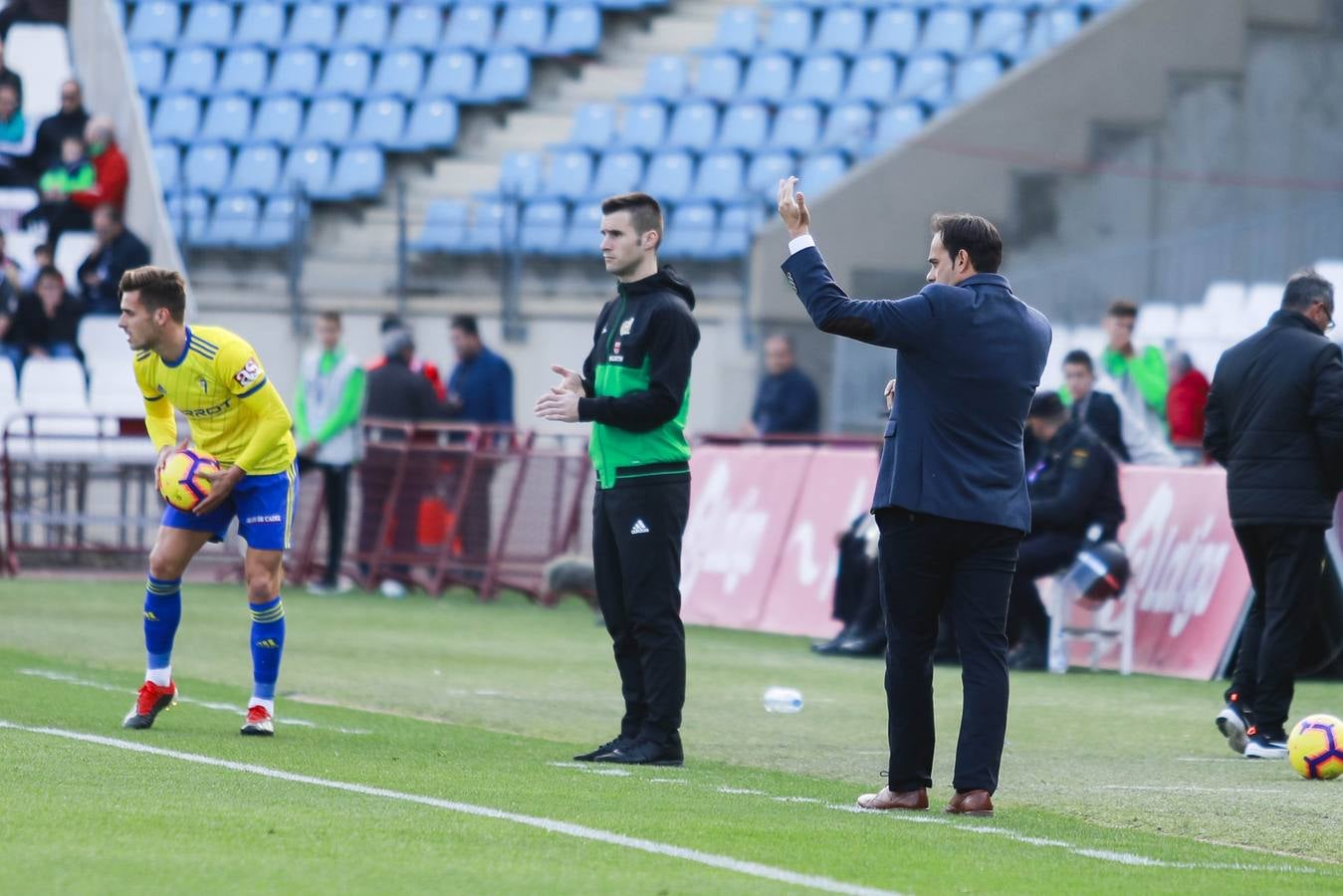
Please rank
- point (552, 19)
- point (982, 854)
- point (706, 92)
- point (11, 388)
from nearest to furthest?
1. point (982, 854)
2. point (11, 388)
3. point (706, 92)
4. point (552, 19)

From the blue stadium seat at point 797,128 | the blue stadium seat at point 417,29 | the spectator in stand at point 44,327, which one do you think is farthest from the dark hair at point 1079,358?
the blue stadium seat at point 417,29

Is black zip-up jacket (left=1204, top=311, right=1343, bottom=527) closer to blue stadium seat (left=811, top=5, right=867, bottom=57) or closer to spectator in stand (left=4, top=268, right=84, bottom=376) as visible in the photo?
spectator in stand (left=4, top=268, right=84, bottom=376)

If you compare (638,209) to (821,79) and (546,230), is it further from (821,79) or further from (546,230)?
(821,79)

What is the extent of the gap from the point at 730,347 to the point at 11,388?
698 centimetres

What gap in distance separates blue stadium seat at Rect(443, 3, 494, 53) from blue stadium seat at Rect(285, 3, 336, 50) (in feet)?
4.94

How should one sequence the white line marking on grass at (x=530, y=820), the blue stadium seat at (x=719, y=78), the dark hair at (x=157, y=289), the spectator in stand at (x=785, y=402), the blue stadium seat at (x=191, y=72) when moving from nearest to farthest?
1. the white line marking on grass at (x=530, y=820)
2. the dark hair at (x=157, y=289)
3. the spectator in stand at (x=785, y=402)
4. the blue stadium seat at (x=719, y=78)
5. the blue stadium seat at (x=191, y=72)

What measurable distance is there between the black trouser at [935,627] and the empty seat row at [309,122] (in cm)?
1985

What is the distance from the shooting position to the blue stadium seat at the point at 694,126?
2547 cm

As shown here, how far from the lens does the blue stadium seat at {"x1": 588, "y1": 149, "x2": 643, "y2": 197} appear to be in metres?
25.1

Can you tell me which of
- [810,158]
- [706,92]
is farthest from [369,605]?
[706,92]

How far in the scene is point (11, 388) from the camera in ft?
73.3

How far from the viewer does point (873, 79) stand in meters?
25.3

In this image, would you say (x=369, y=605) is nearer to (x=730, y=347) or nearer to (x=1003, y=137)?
(x=730, y=347)

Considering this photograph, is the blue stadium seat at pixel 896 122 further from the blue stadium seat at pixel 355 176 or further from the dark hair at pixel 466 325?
the blue stadium seat at pixel 355 176
